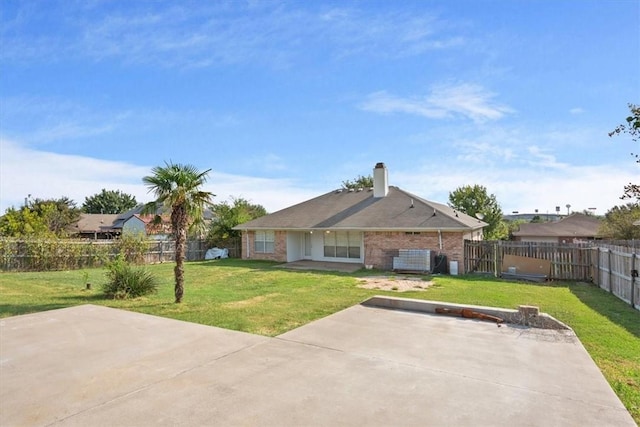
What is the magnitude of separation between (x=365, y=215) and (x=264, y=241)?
23.9 feet

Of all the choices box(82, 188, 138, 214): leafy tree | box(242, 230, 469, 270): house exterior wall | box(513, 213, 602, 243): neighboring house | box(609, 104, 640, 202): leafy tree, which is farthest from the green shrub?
box(82, 188, 138, 214): leafy tree

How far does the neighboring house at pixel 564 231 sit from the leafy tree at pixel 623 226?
8.75 m

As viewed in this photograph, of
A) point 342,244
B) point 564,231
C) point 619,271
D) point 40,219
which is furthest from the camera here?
point 564,231

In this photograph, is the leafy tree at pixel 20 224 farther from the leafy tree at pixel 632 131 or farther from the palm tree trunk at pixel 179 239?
the leafy tree at pixel 632 131

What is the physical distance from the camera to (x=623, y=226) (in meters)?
23.2

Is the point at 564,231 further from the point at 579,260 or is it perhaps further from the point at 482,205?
the point at 579,260

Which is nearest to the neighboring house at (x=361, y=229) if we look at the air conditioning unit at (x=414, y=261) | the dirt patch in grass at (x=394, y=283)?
the air conditioning unit at (x=414, y=261)

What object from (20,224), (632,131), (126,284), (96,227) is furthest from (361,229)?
(96,227)

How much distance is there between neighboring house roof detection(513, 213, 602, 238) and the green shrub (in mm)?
36308

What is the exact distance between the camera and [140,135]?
1892 cm

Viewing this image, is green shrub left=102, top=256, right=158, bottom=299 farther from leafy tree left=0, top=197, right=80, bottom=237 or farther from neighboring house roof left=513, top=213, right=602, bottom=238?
neighboring house roof left=513, top=213, right=602, bottom=238

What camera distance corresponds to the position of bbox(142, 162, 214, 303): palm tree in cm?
971

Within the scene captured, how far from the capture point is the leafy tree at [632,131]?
4551 mm

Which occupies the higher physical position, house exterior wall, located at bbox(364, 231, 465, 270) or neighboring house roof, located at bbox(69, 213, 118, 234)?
neighboring house roof, located at bbox(69, 213, 118, 234)
